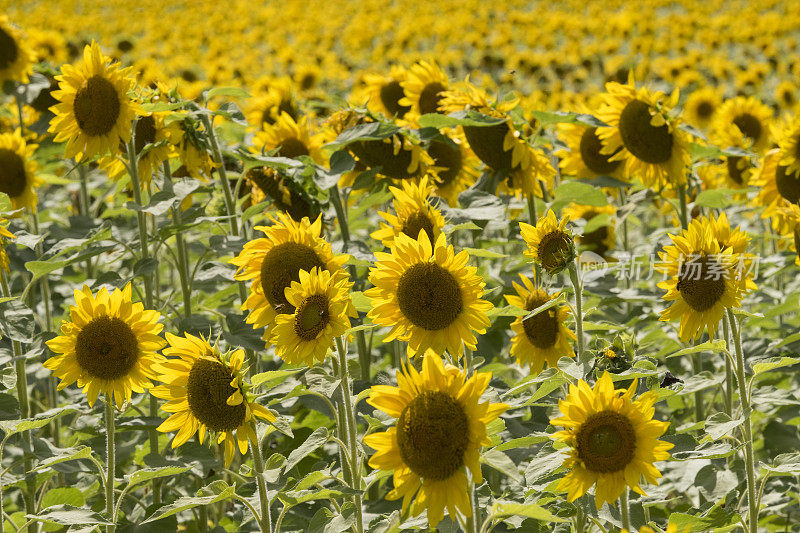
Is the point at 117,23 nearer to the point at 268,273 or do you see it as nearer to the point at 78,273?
the point at 78,273

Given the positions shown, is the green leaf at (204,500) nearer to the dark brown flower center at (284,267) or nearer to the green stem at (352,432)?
the green stem at (352,432)

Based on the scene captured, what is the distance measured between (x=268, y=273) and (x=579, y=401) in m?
0.79

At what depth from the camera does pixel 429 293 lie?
1891 mm

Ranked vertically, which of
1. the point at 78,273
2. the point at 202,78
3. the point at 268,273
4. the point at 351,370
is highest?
the point at 202,78

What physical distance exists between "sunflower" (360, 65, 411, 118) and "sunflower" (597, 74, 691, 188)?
0.85m

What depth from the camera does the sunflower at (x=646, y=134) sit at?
3.06 meters

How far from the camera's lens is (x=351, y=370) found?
243 cm

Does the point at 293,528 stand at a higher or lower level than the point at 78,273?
lower

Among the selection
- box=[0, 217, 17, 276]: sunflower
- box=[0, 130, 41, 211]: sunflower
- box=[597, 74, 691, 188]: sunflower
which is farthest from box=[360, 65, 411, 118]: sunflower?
box=[0, 217, 17, 276]: sunflower

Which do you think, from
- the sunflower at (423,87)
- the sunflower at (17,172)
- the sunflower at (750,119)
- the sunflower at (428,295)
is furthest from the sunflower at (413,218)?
the sunflower at (750,119)

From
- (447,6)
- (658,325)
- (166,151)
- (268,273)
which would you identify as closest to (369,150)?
(166,151)

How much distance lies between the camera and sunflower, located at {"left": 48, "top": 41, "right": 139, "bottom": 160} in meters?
2.68

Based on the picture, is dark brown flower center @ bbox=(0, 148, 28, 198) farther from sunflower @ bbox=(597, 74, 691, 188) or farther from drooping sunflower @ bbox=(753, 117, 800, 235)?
drooping sunflower @ bbox=(753, 117, 800, 235)

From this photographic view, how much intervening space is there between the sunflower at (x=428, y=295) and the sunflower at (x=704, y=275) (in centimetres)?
55
